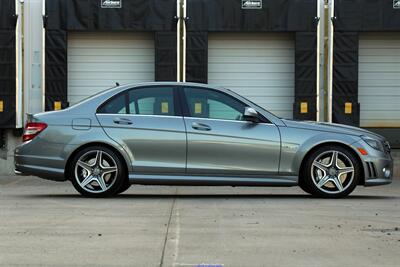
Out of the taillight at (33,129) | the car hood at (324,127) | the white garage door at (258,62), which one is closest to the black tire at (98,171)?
the taillight at (33,129)

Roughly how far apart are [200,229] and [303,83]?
1030 centimetres

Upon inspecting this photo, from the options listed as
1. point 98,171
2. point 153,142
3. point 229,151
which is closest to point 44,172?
point 98,171

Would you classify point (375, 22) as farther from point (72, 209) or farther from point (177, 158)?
point (72, 209)

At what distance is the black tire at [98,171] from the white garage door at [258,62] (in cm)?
845

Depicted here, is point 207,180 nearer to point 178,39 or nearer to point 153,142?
point 153,142

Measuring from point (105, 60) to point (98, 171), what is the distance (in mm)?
8568

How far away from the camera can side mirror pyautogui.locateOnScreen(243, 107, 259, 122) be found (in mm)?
8336

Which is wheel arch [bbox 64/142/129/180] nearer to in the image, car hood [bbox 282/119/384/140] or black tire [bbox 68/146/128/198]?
black tire [bbox 68/146/128/198]

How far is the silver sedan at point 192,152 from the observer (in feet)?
27.4

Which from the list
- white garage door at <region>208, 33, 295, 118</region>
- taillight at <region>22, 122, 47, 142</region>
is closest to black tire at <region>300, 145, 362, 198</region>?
taillight at <region>22, 122, 47, 142</region>

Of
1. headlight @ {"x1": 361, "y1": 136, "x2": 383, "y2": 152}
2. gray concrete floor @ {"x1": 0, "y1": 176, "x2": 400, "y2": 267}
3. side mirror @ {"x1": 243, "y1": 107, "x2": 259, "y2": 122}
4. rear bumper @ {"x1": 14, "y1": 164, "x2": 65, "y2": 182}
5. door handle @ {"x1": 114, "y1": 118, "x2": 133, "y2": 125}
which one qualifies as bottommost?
gray concrete floor @ {"x1": 0, "y1": 176, "x2": 400, "y2": 267}

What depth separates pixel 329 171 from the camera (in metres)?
8.42

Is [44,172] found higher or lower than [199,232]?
higher

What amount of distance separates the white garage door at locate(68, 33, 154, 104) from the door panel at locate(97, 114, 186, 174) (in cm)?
818
